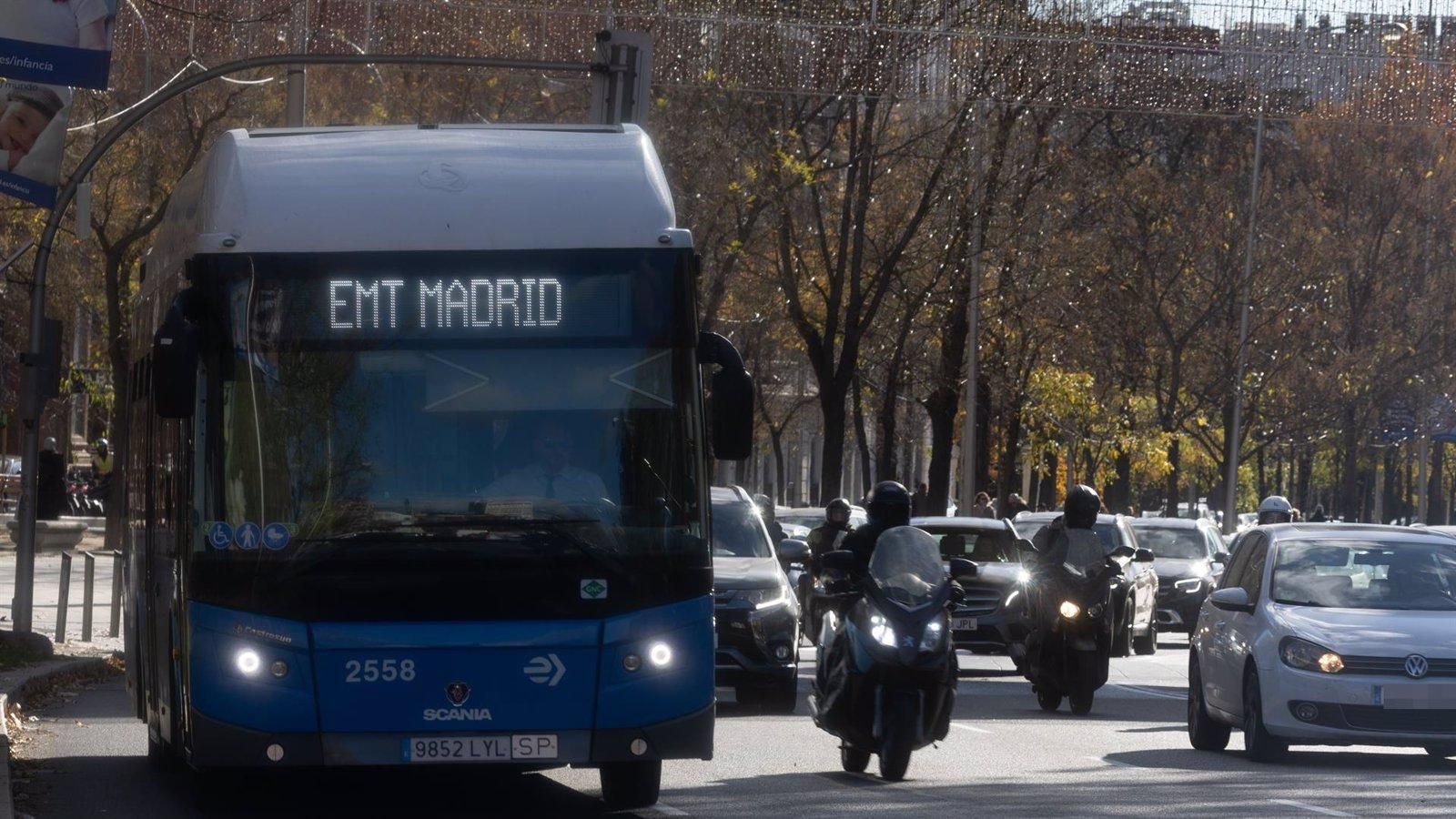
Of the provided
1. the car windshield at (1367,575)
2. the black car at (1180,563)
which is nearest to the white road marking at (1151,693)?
the car windshield at (1367,575)

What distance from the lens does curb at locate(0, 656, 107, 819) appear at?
35.0 feet

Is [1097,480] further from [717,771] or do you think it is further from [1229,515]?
[717,771]

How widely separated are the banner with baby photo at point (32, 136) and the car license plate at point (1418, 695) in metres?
9.55

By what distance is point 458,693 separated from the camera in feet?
32.2

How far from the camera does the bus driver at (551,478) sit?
9719mm

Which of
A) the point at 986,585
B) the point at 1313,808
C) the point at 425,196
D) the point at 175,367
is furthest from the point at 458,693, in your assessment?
the point at 986,585

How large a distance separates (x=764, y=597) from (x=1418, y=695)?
5.33 metres

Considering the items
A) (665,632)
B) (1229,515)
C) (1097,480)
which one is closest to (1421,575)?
(665,632)

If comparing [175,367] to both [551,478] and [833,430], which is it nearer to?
[551,478]

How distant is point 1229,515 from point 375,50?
3093 centimetres

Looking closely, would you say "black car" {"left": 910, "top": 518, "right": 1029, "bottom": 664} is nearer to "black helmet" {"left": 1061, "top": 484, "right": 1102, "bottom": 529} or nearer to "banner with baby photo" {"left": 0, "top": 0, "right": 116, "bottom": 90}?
"black helmet" {"left": 1061, "top": 484, "right": 1102, "bottom": 529}

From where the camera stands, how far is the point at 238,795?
37.0 feet

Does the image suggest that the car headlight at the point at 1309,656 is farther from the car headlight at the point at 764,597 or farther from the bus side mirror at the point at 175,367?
the bus side mirror at the point at 175,367

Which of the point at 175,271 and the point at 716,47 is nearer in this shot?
the point at 175,271
